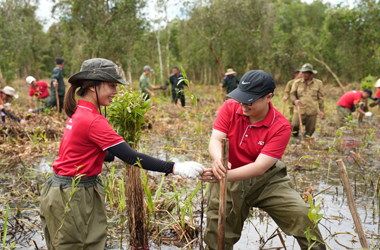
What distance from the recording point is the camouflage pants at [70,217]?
211 centimetres

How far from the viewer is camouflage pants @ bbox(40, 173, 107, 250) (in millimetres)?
2105

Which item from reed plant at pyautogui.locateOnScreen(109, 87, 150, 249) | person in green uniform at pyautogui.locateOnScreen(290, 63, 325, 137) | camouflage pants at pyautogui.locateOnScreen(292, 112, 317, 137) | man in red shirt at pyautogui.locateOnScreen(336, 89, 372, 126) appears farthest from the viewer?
man in red shirt at pyautogui.locateOnScreen(336, 89, 372, 126)

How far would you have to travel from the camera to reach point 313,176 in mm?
5336

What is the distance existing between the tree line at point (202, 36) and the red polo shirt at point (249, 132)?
44.4 feet

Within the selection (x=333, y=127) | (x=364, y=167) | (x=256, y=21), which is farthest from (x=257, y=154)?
(x=256, y=21)

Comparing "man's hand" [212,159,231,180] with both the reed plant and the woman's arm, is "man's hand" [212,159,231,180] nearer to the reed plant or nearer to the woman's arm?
the woman's arm

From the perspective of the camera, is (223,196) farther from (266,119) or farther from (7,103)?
(7,103)

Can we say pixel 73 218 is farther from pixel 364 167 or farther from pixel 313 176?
pixel 364 167

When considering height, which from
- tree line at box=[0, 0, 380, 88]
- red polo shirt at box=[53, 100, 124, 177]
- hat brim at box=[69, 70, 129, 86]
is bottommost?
red polo shirt at box=[53, 100, 124, 177]

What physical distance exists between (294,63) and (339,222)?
2139 cm

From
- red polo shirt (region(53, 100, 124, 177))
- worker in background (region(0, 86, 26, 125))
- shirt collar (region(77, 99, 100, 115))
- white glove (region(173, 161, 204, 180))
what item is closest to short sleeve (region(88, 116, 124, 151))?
red polo shirt (region(53, 100, 124, 177))

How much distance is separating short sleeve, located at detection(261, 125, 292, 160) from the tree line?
13857 mm

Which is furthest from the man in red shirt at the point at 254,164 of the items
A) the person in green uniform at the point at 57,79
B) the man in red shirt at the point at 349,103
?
the man in red shirt at the point at 349,103

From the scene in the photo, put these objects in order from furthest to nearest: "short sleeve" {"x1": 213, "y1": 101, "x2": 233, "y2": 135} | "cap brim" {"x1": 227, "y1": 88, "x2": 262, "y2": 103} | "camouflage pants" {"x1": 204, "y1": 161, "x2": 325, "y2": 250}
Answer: "short sleeve" {"x1": 213, "y1": 101, "x2": 233, "y2": 135}
"camouflage pants" {"x1": 204, "y1": 161, "x2": 325, "y2": 250}
"cap brim" {"x1": 227, "y1": 88, "x2": 262, "y2": 103}
